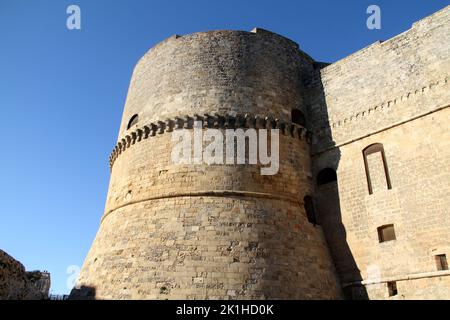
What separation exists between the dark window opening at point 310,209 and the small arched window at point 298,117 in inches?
103

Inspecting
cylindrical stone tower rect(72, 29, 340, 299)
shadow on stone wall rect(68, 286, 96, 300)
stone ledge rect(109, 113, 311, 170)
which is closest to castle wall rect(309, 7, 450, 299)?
cylindrical stone tower rect(72, 29, 340, 299)

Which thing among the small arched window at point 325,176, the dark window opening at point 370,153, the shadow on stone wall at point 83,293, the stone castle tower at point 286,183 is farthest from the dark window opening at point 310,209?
the shadow on stone wall at point 83,293

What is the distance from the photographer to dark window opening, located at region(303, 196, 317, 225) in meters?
11.1

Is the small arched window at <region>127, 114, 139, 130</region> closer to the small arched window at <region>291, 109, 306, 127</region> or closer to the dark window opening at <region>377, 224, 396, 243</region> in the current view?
the small arched window at <region>291, 109, 306, 127</region>

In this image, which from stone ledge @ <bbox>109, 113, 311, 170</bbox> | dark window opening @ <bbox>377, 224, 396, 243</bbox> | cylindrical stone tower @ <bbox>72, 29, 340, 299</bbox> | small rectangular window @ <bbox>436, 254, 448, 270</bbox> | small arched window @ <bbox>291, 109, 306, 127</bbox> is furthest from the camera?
small arched window @ <bbox>291, 109, 306, 127</bbox>

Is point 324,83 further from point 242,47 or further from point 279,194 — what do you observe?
point 279,194

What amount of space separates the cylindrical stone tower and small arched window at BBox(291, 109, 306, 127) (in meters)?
0.08

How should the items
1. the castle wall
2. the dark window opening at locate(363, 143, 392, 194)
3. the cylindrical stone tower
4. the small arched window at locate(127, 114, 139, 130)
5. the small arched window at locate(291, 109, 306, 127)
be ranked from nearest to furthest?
the cylindrical stone tower
the castle wall
the dark window opening at locate(363, 143, 392, 194)
the small arched window at locate(291, 109, 306, 127)
the small arched window at locate(127, 114, 139, 130)

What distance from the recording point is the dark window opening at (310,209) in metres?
11.1

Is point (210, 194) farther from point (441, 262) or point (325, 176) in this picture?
point (441, 262)

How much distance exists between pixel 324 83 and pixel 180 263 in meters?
7.56

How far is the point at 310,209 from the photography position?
1118 cm

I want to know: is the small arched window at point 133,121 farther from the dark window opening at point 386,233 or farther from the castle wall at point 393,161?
the dark window opening at point 386,233
